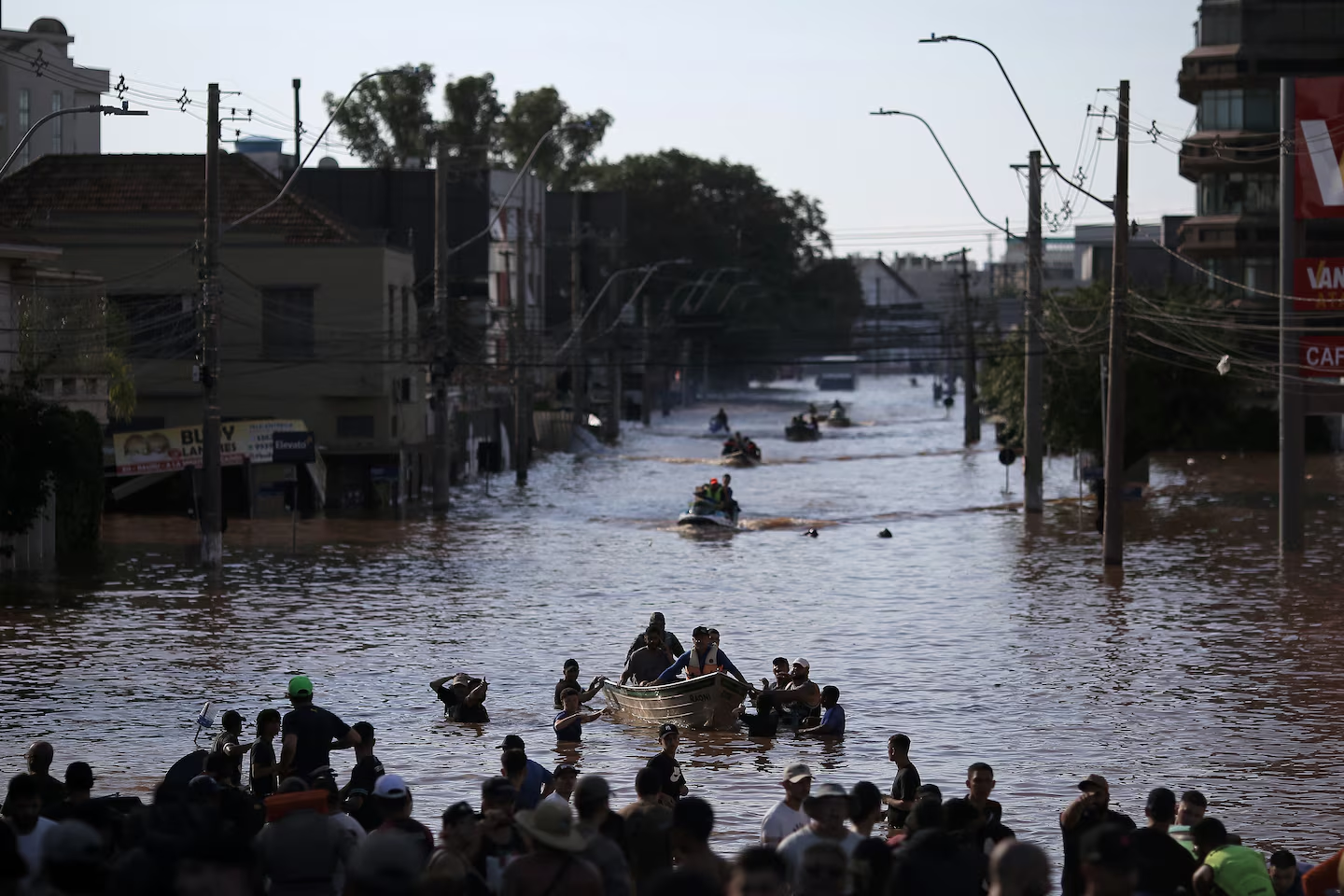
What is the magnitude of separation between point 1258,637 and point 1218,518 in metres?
22.7

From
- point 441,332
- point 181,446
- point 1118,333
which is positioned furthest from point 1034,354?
point 181,446

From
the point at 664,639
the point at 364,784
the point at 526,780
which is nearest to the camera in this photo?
the point at 364,784

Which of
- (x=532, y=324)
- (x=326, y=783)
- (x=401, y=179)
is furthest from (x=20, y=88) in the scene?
(x=326, y=783)

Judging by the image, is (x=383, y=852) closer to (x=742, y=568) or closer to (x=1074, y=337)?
(x=742, y=568)

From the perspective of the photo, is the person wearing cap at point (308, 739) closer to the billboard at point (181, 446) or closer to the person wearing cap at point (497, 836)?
the person wearing cap at point (497, 836)

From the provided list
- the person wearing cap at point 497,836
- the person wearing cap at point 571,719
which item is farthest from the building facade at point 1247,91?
the person wearing cap at point 497,836

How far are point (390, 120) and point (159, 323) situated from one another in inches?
2770

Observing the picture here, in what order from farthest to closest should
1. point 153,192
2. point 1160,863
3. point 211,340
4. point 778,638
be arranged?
point 153,192, point 211,340, point 778,638, point 1160,863

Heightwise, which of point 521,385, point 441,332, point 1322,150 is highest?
point 1322,150

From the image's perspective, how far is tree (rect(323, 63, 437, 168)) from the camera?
400 ft

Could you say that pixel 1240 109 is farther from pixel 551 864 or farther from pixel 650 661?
pixel 551 864

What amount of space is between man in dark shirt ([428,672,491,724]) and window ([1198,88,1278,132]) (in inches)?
2215

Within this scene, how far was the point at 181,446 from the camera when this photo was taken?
48406 mm

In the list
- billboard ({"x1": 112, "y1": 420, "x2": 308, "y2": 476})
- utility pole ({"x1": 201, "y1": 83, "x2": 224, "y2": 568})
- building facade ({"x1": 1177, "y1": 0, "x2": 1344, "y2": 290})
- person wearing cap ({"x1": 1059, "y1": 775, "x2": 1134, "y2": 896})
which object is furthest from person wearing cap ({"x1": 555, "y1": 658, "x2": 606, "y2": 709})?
building facade ({"x1": 1177, "y1": 0, "x2": 1344, "y2": 290})
